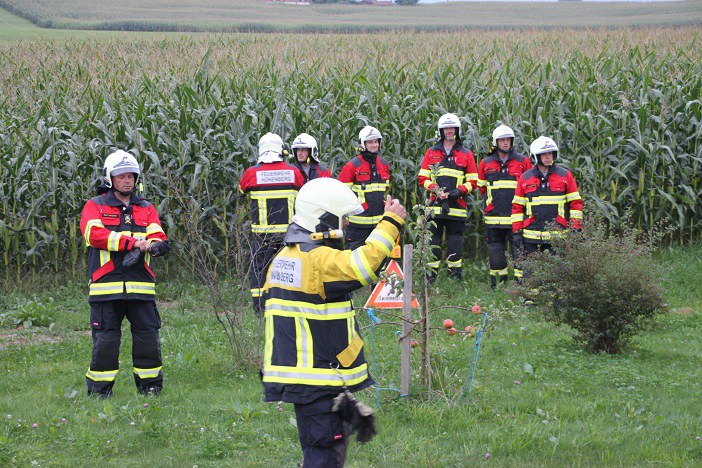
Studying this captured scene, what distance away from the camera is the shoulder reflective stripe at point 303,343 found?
4.96 meters

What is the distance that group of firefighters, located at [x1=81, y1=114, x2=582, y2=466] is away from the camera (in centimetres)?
496

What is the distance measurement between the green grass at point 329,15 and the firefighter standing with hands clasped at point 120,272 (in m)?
40.4

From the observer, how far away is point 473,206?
13414 millimetres

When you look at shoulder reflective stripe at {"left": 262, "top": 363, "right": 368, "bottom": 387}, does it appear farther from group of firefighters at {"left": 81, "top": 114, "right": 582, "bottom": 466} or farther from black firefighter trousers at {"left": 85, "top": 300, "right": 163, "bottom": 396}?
black firefighter trousers at {"left": 85, "top": 300, "right": 163, "bottom": 396}

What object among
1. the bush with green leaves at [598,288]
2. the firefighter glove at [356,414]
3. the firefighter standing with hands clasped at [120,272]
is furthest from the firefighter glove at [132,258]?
the bush with green leaves at [598,288]

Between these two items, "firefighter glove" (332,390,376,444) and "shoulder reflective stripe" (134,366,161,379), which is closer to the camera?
"firefighter glove" (332,390,376,444)

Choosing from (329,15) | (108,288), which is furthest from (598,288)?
(329,15)

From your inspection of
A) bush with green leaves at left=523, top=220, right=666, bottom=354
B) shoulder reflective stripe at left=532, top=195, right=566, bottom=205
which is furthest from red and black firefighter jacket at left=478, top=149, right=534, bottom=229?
bush with green leaves at left=523, top=220, right=666, bottom=354

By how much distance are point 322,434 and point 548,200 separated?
6915 mm

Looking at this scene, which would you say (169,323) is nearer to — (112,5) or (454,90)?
(454,90)

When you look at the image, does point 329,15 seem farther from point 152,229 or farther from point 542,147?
point 152,229

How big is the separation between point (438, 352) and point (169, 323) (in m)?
4.07

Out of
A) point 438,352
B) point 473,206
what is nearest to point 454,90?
point 473,206

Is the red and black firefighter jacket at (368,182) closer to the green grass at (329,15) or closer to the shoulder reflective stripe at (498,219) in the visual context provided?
the shoulder reflective stripe at (498,219)
